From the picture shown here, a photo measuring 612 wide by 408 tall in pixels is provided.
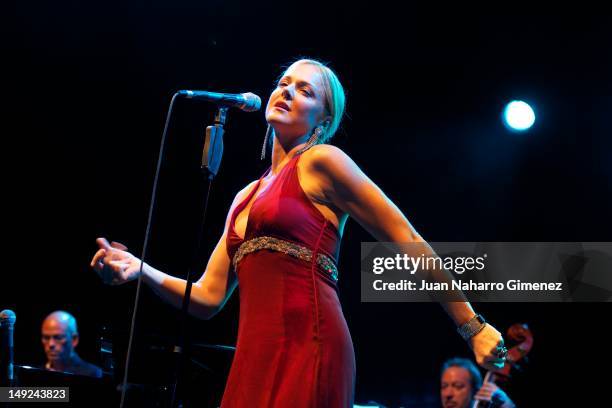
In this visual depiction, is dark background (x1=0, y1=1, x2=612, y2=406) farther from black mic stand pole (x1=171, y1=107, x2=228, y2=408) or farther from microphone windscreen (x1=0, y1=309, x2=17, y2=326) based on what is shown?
black mic stand pole (x1=171, y1=107, x2=228, y2=408)

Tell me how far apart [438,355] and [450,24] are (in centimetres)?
251

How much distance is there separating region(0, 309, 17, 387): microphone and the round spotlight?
3969mm

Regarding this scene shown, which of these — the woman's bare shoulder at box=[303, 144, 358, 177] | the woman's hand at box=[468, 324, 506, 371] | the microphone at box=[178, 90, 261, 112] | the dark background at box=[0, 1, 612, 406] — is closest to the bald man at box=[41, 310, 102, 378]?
the dark background at box=[0, 1, 612, 406]

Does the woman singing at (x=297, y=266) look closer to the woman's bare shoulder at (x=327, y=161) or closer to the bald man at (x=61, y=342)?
the woman's bare shoulder at (x=327, y=161)

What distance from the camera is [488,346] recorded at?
1.88m

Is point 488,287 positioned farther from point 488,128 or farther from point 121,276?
point 121,276

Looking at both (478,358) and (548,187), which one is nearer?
(478,358)

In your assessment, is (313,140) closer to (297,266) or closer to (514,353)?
(297,266)

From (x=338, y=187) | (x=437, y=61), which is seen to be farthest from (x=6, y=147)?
(x=338, y=187)

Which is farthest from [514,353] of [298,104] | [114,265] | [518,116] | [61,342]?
[61,342]

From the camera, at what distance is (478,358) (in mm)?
1896
